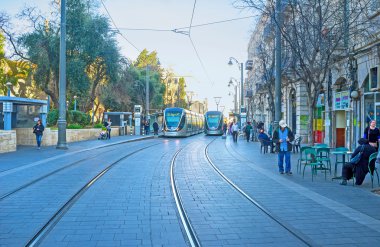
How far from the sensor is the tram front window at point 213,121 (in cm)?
5231

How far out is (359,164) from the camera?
1112 centimetres

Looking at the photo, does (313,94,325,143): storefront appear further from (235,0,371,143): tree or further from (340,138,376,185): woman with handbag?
(340,138,376,185): woman with handbag

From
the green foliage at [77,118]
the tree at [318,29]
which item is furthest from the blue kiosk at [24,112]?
the tree at [318,29]

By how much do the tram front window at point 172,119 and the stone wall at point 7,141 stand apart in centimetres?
2221

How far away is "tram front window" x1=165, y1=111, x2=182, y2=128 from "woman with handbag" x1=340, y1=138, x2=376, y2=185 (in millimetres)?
31325

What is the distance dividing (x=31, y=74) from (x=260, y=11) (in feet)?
85.1

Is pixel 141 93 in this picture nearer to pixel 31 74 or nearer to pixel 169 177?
pixel 31 74

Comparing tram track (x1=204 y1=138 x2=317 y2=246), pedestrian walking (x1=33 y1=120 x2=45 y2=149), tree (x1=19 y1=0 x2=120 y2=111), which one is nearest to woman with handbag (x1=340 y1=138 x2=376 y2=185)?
tram track (x1=204 y1=138 x2=317 y2=246)

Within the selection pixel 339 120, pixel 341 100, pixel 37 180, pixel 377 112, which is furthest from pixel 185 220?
pixel 339 120

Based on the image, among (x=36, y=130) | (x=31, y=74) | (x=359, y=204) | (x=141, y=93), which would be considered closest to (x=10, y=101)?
(x=36, y=130)

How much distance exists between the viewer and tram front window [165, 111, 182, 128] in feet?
139

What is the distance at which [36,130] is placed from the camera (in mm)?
22828

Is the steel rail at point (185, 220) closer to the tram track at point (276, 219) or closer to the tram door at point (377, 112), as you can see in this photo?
the tram track at point (276, 219)

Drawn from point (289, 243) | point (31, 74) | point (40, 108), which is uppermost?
point (31, 74)
